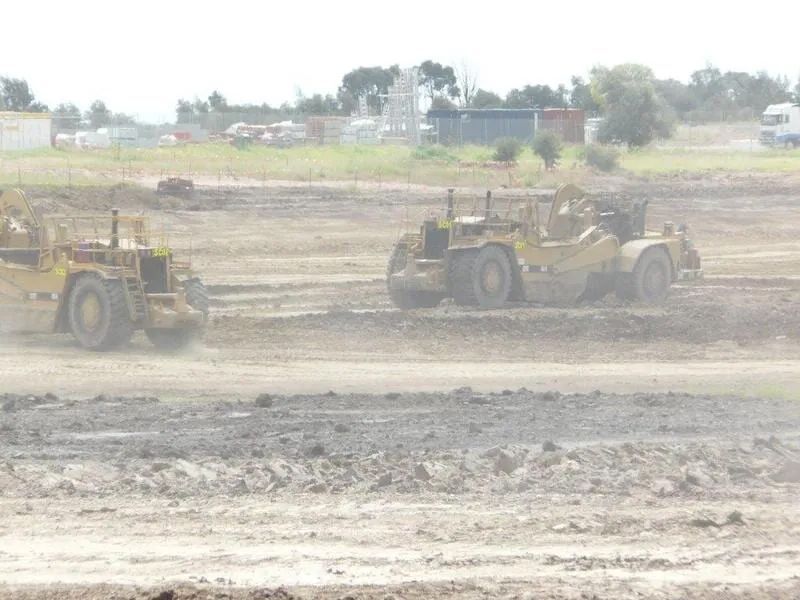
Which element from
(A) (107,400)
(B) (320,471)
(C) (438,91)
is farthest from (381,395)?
(C) (438,91)

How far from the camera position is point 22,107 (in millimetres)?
85750

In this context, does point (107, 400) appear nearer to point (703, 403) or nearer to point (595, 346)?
point (703, 403)

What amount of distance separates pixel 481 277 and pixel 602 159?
31099 millimetres

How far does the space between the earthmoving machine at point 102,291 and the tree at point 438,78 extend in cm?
8911

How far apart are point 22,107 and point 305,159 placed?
3628 cm

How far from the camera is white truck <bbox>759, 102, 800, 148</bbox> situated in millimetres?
69125

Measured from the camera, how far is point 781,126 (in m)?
69.8

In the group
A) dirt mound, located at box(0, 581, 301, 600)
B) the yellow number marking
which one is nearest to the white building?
the yellow number marking

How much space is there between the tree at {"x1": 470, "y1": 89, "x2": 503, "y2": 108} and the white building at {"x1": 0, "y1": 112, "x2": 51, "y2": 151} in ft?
144

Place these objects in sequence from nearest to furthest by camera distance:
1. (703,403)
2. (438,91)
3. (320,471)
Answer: (320,471), (703,403), (438,91)

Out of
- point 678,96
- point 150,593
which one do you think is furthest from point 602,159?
point 150,593

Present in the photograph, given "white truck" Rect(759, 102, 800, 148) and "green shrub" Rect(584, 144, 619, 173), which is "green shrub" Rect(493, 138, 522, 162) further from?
"white truck" Rect(759, 102, 800, 148)

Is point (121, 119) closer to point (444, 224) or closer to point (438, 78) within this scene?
point (438, 78)

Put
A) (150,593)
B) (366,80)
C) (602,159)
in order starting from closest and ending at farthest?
(150,593) → (602,159) → (366,80)
